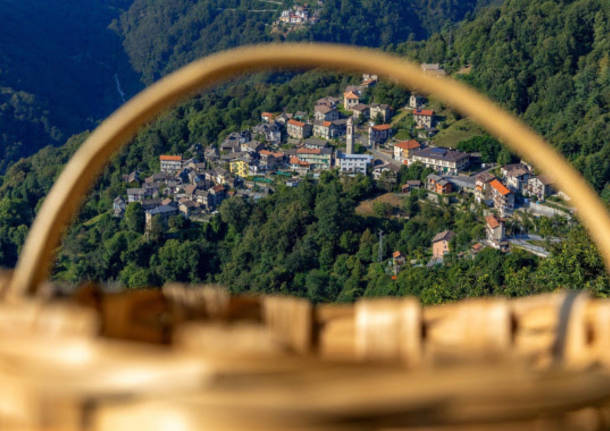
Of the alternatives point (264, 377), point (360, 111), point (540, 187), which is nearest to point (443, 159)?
point (540, 187)

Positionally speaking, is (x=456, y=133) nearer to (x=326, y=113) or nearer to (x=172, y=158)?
(x=326, y=113)

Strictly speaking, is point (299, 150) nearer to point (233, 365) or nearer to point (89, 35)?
point (233, 365)

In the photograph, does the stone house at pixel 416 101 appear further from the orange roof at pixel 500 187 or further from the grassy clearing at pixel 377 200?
the orange roof at pixel 500 187

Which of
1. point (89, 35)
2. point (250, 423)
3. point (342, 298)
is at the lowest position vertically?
point (250, 423)

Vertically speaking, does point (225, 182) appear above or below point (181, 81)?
above

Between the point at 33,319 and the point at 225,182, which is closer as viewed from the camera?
the point at 33,319

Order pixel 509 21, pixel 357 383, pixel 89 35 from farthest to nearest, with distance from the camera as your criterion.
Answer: pixel 89 35
pixel 509 21
pixel 357 383

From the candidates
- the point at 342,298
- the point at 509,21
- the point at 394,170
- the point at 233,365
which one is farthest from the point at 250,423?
the point at 509,21
